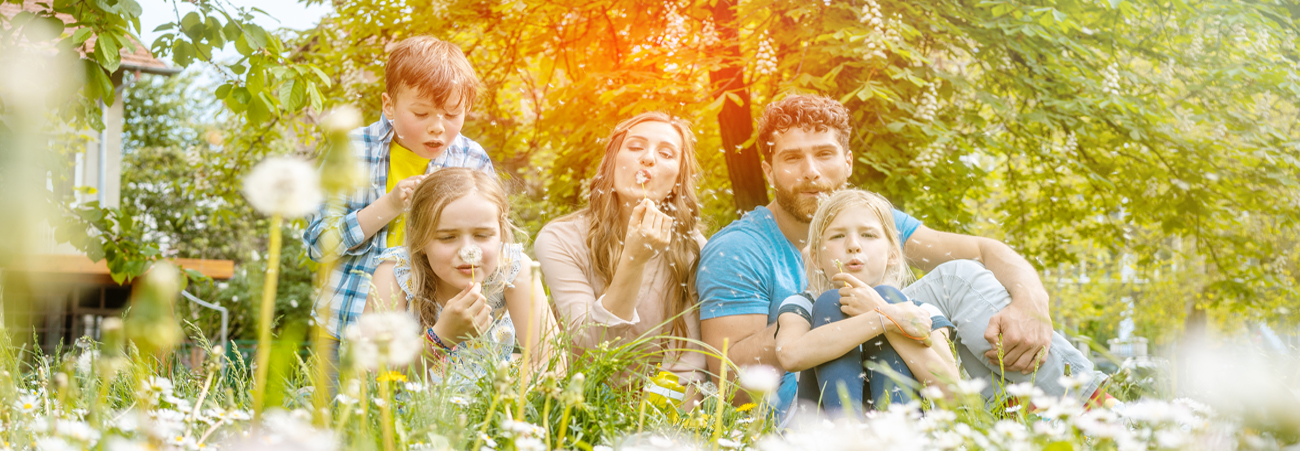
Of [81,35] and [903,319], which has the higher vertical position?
[81,35]

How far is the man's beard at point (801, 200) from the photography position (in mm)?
2885

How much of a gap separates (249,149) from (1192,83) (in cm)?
687

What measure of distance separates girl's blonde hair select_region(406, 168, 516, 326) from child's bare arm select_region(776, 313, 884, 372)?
83 centimetres

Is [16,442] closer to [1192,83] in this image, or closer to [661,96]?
[661,96]

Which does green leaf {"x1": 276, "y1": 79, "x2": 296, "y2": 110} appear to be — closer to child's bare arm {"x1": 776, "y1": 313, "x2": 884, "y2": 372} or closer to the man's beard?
the man's beard

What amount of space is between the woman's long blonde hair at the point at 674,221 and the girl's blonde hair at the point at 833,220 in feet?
1.60

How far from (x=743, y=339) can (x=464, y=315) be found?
1.11 metres

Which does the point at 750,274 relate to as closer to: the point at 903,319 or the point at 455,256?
the point at 903,319

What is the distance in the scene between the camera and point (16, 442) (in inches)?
45.3

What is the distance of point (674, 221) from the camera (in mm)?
2979

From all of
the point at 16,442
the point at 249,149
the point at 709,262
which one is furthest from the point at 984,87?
the point at 249,149

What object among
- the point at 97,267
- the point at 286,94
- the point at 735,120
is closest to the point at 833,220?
the point at 286,94

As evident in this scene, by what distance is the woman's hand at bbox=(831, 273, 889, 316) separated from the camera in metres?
2.06

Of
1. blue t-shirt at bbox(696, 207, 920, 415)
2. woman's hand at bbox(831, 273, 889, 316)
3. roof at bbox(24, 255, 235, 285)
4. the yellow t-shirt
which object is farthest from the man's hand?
roof at bbox(24, 255, 235, 285)
